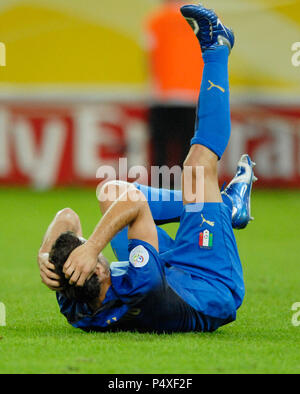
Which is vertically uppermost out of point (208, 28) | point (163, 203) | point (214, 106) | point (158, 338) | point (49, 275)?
point (208, 28)

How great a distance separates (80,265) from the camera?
4.07 meters

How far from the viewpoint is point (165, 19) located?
13.4m

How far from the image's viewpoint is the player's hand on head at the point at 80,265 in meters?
4.07

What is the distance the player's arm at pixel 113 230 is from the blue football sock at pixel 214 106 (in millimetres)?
617

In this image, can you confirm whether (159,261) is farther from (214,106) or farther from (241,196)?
(241,196)

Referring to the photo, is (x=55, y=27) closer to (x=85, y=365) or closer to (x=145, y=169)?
(x=145, y=169)

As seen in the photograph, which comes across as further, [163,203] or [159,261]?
[163,203]

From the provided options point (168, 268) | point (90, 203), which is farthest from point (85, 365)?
point (90, 203)

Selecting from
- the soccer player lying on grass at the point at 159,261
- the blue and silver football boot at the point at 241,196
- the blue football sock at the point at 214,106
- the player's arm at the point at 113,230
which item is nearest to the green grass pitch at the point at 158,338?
the soccer player lying on grass at the point at 159,261

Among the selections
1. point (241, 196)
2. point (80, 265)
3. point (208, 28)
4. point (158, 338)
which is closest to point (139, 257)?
point (80, 265)

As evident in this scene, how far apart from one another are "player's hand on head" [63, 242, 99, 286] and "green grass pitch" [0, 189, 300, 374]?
0.34 m

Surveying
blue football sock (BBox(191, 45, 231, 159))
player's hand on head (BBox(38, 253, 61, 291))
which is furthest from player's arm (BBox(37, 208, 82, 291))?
blue football sock (BBox(191, 45, 231, 159))

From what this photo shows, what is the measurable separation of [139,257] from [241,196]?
4.17ft

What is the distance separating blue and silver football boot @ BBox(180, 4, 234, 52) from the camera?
5059 millimetres
